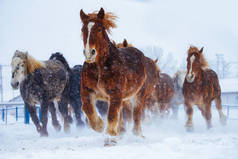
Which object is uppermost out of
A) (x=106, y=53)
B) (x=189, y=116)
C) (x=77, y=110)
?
(x=106, y=53)

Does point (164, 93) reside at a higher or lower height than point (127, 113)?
higher

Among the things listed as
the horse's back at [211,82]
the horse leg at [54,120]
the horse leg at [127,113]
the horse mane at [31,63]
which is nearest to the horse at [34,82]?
the horse mane at [31,63]

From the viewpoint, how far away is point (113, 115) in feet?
16.1

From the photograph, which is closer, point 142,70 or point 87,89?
point 87,89

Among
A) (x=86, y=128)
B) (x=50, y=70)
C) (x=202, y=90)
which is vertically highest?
(x=50, y=70)

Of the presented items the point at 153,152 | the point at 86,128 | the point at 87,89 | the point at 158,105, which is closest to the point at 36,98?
the point at 86,128

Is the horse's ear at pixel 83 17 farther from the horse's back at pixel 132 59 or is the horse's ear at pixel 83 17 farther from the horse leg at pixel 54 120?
the horse leg at pixel 54 120

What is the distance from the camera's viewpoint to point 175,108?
14.8 metres

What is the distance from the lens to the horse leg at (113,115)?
15.9 ft

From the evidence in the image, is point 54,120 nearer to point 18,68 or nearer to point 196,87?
point 18,68

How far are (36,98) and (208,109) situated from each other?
521cm

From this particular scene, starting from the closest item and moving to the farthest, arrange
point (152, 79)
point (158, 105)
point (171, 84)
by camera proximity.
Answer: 1. point (152, 79)
2. point (158, 105)
3. point (171, 84)

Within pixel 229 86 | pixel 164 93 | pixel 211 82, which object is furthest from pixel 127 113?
pixel 229 86

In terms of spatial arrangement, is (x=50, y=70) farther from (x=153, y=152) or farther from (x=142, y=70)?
(x=153, y=152)
